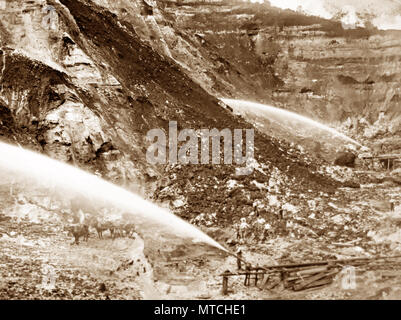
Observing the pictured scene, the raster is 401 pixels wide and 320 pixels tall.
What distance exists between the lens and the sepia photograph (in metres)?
11.9

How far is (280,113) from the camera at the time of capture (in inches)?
1228

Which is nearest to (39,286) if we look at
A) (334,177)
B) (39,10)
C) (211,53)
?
(39,10)

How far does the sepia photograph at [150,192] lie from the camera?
11883 millimetres

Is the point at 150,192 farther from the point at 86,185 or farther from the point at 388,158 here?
the point at 388,158

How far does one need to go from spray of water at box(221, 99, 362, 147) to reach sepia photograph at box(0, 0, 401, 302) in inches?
152

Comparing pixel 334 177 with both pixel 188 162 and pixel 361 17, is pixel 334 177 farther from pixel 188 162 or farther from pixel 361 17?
pixel 361 17

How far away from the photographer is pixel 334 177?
21.1 m

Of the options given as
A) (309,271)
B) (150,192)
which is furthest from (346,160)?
(309,271)

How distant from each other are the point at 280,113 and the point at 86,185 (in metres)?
18.1

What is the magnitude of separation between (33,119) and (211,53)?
63.2ft

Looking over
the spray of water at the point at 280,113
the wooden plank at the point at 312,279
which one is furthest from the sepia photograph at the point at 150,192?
the spray of water at the point at 280,113

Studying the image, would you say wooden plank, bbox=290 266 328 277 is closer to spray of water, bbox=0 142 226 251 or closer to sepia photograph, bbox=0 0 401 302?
sepia photograph, bbox=0 0 401 302

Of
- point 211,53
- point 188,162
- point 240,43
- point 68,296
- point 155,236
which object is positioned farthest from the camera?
point 240,43

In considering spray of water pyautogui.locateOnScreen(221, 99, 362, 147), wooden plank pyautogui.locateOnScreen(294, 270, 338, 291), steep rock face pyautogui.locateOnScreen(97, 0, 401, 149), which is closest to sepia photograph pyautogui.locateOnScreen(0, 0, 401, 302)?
wooden plank pyautogui.locateOnScreen(294, 270, 338, 291)
